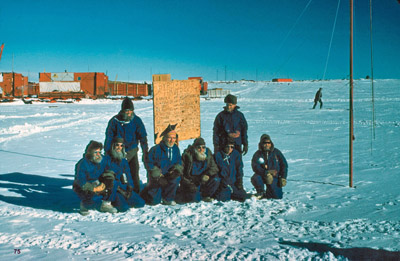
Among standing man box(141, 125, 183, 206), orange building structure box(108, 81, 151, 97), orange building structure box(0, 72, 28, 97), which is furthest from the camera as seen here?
orange building structure box(108, 81, 151, 97)

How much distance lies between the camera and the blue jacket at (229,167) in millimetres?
5232

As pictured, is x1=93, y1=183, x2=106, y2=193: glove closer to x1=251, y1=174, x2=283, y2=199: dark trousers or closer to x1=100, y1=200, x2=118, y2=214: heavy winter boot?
x1=100, y1=200, x2=118, y2=214: heavy winter boot

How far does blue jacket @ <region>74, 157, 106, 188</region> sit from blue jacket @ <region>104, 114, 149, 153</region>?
494mm

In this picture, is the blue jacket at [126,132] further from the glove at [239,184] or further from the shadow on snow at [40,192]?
the glove at [239,184]

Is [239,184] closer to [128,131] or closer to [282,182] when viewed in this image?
[282,182]

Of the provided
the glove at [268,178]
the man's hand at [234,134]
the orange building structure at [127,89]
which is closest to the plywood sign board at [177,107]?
the man's hand at [234,134]

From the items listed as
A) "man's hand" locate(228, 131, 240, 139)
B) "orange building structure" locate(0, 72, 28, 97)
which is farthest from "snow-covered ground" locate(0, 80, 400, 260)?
"orange building structure" locate(0, 72, 28, 97)

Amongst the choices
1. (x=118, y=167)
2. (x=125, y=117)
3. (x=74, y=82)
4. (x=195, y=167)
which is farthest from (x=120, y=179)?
(x=74, y=82)

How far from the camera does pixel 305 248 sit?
352 centimetres

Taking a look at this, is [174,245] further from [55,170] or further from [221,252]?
[55,170]

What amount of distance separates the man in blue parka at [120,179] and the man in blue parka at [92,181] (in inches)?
3.6

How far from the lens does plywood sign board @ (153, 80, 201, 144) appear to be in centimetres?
781

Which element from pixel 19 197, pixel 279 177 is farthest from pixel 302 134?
pixel 19 197

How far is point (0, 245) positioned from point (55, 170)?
4.11 metres
